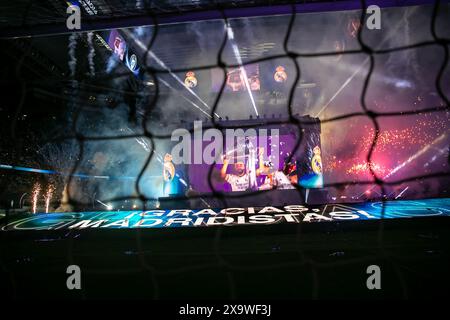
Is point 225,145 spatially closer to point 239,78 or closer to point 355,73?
point 239,78

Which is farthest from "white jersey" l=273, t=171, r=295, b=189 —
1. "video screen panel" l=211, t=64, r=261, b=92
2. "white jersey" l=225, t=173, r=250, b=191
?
"video screen panel" l=211, t=64, r=261, b=92

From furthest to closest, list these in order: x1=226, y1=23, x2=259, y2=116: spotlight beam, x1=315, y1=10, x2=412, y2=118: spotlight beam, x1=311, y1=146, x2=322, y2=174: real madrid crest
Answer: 1. x1=311, y1=146, x2=322, y2=174: real madrid crest
2. x1=226, y1=23, x2=259, y2=116: spotlight beam
3. x1=315, y1=10, x2=412, y2=118: spotlight beam

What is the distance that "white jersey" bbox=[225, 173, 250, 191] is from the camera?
5.42m

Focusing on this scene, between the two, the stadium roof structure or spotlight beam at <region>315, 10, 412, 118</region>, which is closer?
the stadium roof structure

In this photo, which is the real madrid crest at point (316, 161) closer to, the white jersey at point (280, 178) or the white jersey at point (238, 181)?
the white jersey at point (280, 178)

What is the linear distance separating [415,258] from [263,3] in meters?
1.55

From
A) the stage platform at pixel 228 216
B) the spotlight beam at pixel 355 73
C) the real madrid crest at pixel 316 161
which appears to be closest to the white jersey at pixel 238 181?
the real madrid crest at pixel 316 161

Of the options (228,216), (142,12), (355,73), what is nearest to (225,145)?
(355,73)

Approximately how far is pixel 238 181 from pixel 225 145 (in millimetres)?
737

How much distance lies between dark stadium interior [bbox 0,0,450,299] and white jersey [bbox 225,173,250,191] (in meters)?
0.07

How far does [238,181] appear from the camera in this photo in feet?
17.9

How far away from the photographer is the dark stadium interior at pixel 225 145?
122cm

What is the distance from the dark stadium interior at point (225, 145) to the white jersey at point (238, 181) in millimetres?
68

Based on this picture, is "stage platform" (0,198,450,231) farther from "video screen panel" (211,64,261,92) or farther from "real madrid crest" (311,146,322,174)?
"video screen panel" (211,64,261,92)
